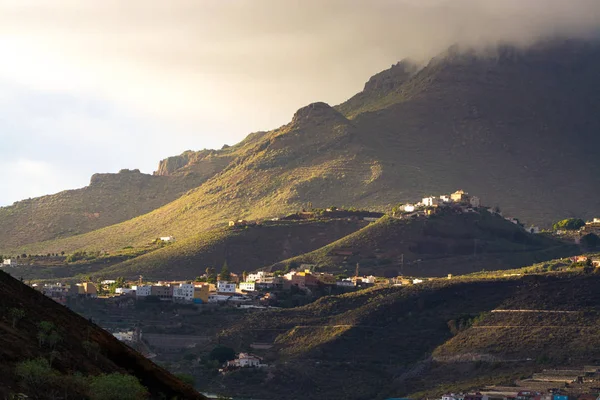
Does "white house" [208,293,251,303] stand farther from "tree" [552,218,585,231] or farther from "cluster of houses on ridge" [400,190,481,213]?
"tree" [552,218,585,231]

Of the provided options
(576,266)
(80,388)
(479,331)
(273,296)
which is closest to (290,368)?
(479,331)

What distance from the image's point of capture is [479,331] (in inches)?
4700

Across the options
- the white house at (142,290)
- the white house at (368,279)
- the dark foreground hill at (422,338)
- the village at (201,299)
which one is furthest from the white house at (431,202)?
the white house at (142,290)

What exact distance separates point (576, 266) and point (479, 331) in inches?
945

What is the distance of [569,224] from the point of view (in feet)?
616

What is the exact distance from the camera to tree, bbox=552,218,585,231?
186375 mm

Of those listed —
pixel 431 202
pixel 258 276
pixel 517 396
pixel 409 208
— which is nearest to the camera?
pixel 517 396

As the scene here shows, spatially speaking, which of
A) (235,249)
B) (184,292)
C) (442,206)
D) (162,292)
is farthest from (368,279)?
(442,206)

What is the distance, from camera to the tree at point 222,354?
11619 cm

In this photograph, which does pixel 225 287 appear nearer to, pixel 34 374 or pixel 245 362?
pixel 245 362

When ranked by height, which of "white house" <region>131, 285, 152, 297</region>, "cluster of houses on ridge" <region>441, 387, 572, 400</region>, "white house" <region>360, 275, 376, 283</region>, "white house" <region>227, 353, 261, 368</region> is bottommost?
"cluster of houses on ridge" <region>441, 387, 572, 400</region>

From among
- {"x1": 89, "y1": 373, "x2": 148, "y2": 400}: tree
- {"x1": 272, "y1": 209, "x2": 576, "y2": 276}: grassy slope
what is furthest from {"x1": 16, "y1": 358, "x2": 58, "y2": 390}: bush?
{"x1": 272, "y1": 209, "x2": 576, "y2": 276}: grassy slope

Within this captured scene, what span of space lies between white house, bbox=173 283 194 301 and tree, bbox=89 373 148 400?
98951 millimetres

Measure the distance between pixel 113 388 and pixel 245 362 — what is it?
3033 inches
